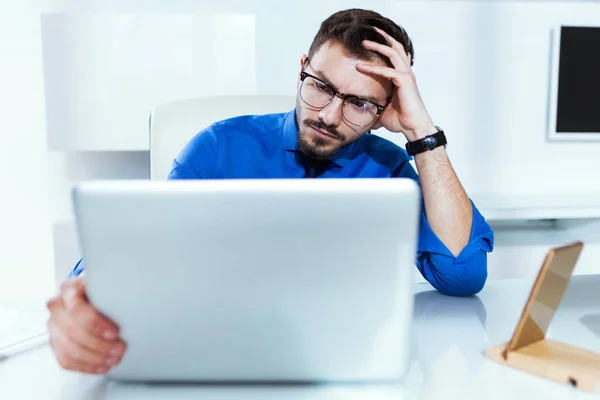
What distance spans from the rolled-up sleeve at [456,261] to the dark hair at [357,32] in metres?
0.42

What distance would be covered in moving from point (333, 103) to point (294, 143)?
0.19m

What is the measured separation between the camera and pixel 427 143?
51.8 inches

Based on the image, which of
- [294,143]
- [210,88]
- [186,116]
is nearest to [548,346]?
[294,143]

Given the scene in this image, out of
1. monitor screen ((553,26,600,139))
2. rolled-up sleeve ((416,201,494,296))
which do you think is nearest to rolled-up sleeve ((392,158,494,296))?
rolled-up sleeve ((416,201,494,296))

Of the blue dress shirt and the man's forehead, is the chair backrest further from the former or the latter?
the man's forehead

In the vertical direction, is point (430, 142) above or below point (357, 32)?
below

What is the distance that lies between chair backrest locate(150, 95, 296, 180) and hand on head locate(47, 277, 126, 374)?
2.88ft

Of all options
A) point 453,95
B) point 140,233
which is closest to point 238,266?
point 140,233

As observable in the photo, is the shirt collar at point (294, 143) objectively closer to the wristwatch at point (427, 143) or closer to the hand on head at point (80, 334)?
the wristwatch at point (427, 143)

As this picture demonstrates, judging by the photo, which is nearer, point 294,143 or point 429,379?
point 429,379

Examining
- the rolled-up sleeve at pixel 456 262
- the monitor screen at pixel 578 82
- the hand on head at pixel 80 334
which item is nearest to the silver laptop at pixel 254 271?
the hand on head at pixel 80 334

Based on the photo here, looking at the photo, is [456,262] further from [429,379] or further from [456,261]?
[429,379]

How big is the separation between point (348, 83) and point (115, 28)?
4.40ft

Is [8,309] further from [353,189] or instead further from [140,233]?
[353,189]
